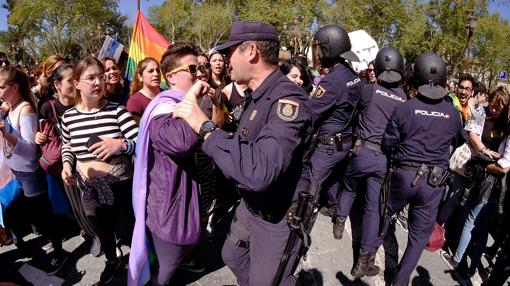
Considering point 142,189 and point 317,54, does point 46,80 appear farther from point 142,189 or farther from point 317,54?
point 317,54

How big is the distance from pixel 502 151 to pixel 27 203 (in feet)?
Answer: 16.2

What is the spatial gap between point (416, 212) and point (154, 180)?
2418mm

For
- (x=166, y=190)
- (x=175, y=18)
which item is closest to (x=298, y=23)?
(x=175, y=18)

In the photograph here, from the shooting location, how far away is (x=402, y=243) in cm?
424

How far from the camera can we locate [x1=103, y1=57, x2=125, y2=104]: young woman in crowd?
4316 mm

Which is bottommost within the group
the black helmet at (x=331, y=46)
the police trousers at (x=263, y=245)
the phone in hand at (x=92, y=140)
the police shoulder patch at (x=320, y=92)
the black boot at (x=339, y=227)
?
the black boot at (x=339, y=227)

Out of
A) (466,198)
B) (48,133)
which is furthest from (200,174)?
(466,198)

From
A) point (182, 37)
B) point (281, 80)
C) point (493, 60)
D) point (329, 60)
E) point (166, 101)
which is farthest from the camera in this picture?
point (182, 37)

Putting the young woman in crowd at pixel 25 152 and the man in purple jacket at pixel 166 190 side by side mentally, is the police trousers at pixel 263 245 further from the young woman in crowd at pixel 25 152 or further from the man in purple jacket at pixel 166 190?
the young woman in crowd at pixel 25 152

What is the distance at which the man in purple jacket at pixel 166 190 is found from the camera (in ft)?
7.41

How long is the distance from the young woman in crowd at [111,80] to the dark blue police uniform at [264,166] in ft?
9.42

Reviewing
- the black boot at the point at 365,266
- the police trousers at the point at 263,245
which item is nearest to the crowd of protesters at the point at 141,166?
the police trousers at the point at 263,245

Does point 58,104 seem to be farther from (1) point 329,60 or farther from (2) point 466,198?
(2) point 466,198

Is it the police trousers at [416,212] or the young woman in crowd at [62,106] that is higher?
the young woman in crowd at [62,106]
